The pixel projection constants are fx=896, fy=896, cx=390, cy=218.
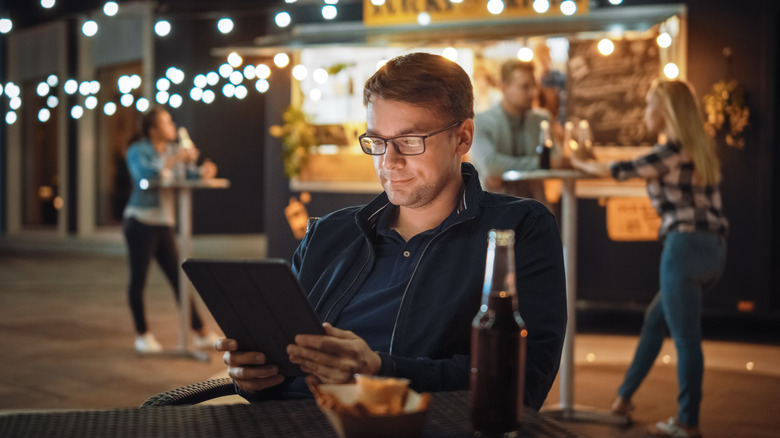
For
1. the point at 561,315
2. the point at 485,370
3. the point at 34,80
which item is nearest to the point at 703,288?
the point at 561,315

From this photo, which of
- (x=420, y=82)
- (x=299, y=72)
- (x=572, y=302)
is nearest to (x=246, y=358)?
(x=420, y=82)

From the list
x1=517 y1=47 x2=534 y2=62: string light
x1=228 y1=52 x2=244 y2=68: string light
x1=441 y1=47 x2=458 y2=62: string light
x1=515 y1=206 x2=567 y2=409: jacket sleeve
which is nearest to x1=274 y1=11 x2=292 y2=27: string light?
x1=228 y1=52 x2=244 y2=68: string light

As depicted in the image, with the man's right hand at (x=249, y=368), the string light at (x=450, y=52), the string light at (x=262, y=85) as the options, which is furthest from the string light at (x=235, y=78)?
the man's right hand at (x=249, y=368)

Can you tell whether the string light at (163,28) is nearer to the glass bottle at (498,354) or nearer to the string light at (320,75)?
the string light at (320,75)

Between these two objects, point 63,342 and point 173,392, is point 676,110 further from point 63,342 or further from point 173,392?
point 63,342

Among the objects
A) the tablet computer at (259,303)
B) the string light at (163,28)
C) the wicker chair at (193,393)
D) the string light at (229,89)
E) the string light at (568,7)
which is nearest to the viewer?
the tablet computer at (259,303)

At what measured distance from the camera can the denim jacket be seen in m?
1.81

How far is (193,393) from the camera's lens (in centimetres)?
205

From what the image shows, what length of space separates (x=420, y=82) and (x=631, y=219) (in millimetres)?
5580

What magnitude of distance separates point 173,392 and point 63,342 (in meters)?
5.24

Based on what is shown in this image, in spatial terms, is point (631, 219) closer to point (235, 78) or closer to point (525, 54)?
point (525, 54)

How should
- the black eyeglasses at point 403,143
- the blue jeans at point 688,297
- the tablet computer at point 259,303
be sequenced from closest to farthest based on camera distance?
the tablet computer at point 259,303, the black eyeglasses at point 403,143, the blue jeans at point 688,297

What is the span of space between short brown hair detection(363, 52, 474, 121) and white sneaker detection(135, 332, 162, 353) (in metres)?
4.61

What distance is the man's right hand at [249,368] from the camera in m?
1.78
